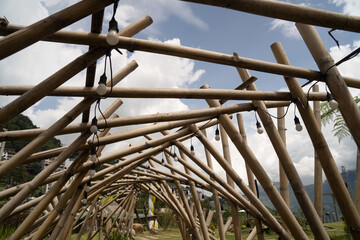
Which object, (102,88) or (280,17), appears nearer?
(280,17)

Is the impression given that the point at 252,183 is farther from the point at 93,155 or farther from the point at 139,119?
the point at 93,155

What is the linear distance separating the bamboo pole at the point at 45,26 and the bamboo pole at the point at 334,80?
2.59m

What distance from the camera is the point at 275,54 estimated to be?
3.71 m

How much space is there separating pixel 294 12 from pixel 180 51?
1.20 meters

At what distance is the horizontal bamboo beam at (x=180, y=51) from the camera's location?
2336 mm

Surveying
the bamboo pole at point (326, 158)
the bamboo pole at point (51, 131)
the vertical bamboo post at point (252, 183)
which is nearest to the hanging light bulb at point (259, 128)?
the bamboo pole at point (326, 158)

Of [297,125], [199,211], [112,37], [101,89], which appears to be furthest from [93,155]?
[199,211]

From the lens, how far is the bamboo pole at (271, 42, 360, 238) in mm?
2947

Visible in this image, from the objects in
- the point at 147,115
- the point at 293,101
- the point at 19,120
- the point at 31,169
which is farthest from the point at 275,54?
the point at 19,120

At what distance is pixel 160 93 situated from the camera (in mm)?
3232

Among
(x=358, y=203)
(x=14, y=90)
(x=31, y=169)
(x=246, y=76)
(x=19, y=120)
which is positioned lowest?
(x=358, y=203)

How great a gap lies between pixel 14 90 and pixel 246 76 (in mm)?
3850

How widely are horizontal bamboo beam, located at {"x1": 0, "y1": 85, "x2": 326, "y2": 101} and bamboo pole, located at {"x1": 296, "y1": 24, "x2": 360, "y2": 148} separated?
0.66 m

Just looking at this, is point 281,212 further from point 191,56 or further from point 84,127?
point 84,127
